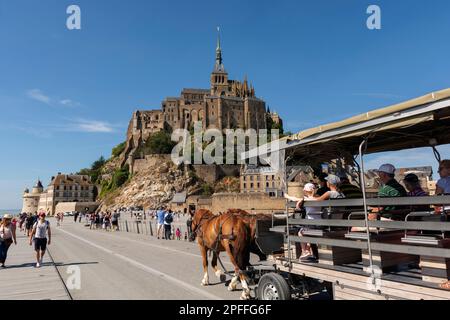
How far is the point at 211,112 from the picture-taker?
118 m

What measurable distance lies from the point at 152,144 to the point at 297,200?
10748 cm

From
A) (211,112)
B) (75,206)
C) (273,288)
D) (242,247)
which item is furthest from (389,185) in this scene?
(211,112)

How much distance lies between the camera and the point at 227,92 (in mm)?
129000

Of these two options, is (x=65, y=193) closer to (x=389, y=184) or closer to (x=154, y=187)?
(x=154, y=187)

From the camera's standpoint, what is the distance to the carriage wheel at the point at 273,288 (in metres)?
5.65

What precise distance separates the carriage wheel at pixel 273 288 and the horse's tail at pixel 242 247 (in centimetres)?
131

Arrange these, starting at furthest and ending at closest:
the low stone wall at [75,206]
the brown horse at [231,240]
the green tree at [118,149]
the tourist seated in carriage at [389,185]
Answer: the green tree at [118,149] → the low stone wall at [75,206] → the brown horse at [231,240] → the tourist seated in carriage at [389,185]

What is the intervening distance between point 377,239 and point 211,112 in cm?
11438

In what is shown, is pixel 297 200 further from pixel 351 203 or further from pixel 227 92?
pixel 227 92

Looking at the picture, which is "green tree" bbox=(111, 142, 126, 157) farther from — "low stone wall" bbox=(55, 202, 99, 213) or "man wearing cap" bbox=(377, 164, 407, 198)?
"man wearing cap" bbox=(377, 164, 407, 198)

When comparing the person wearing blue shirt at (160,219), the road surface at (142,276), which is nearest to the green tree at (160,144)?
the person wearing blue shirt at (160,219)

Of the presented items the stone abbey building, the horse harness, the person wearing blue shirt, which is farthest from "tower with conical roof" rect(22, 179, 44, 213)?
the horse harness

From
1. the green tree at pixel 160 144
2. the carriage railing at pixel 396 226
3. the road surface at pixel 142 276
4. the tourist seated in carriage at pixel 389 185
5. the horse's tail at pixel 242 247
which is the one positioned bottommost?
the road surface at pixel 142 276

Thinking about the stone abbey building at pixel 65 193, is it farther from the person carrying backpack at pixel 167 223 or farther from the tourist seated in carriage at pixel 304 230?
the tourist seated in carriage at pixel 304 230
